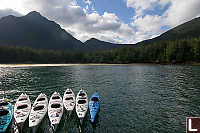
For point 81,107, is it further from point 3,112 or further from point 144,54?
point 144,54

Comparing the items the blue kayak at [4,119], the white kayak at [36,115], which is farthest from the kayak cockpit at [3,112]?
the white kayak at [36,115]

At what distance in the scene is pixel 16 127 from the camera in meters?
18.6

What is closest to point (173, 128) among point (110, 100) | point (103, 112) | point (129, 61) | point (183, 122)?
point (183, 122)

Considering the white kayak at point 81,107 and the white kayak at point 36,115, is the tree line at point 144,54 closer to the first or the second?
the white kayak at point 81,107

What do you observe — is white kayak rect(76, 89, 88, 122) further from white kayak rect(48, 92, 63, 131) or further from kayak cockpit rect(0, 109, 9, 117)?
kayak cockpit rect(0, 109, 9, 117)

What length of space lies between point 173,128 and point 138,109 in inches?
297

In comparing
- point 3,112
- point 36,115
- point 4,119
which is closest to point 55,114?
point 36,115

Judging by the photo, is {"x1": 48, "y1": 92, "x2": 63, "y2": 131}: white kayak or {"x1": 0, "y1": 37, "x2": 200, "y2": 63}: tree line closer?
{"x1": 48, "y1": 92, "x2": 63, "y2": 131}: white kayak

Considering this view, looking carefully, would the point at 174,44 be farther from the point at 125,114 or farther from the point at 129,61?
the point at 125,114

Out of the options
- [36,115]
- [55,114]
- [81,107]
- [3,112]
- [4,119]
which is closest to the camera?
[4,119]

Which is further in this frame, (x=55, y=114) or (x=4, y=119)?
(x=55, y=114)

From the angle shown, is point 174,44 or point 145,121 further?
point 174,44

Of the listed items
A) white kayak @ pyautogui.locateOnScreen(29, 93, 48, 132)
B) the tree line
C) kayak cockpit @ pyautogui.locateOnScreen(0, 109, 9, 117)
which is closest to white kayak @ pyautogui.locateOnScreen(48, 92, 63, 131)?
white kayak @ pyautogui.locateOnScreen(29, 93, 48, 132)

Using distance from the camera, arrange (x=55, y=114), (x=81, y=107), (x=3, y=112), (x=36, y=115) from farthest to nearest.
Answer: (x=81, y=107)
(x=3, y=112)
(x=55, y=114)
(x=36, y=115)
